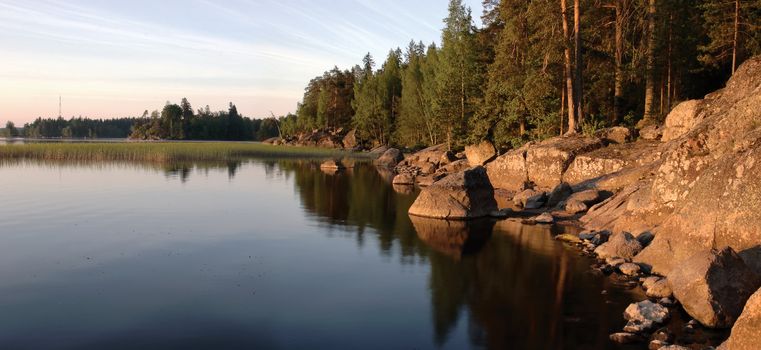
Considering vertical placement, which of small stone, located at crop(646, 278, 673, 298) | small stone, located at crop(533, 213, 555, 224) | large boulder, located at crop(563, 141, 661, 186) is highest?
large boulder, located at crop(563, 141, 661, 186)

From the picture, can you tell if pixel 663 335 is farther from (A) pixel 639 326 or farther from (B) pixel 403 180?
(B) pixel 403 180

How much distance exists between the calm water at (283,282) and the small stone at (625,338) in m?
0.39

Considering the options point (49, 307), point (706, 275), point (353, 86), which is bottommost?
point (49, 307)

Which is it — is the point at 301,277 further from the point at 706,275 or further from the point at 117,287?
the point at 706,275

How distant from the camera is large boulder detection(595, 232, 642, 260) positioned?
61.0 ft

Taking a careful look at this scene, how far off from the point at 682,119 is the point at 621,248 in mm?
14492

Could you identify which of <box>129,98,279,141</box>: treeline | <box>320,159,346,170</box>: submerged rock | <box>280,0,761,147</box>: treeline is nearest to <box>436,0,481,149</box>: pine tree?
<box>280,0,761,147</box>: treeline

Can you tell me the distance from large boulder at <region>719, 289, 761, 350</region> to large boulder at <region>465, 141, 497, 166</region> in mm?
38963

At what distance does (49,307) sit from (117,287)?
204 centimetres

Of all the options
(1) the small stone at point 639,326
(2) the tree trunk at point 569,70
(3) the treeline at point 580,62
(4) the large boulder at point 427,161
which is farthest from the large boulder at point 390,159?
(1) the small stone at point 639,326

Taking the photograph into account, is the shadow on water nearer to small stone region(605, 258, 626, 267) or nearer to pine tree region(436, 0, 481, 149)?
small stone region(605, 258, 626, 267)

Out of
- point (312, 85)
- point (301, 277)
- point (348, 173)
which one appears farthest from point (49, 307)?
point (312, 85)

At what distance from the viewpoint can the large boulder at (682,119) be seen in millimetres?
28781

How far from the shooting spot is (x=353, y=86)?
419ft
